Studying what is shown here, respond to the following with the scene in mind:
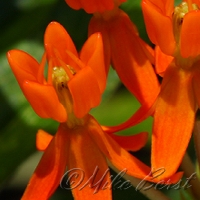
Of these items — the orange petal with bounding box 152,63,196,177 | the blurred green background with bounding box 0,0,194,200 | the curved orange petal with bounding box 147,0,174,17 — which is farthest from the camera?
the blurred green background with bounding box 0,0,194,200

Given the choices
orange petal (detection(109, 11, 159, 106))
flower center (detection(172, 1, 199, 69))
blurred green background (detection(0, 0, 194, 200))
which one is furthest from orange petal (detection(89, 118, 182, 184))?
blurred green background (detection(0, 0, 194, 200))

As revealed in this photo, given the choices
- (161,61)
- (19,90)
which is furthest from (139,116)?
(19,90)

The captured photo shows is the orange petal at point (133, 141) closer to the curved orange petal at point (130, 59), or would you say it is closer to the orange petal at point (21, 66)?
the curved orange petal at point (130, 59)

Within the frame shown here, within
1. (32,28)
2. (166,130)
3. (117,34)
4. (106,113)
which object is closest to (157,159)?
(166,130)

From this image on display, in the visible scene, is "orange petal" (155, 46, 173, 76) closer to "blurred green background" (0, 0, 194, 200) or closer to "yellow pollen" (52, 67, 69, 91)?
"yellow pollen" (52, 67, 69, 91)

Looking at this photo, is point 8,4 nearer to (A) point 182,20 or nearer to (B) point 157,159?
(A) point 182,20
